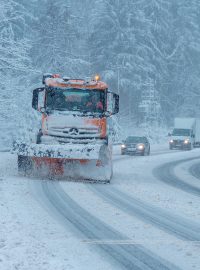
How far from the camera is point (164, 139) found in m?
58.4

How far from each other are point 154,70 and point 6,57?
33.4 meters

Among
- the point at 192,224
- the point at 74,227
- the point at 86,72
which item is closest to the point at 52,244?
the point at 74,227

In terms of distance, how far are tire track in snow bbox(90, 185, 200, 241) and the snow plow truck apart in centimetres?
135

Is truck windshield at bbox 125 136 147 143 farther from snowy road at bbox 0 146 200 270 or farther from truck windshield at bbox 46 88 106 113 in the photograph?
snowy road at bbox 0 146 200 270

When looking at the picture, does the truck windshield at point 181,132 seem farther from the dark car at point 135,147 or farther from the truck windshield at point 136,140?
the dark car at point 135,147

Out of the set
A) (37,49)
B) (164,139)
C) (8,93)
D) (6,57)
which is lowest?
(164,139)

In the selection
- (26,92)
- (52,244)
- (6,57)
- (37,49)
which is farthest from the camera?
(37,49)

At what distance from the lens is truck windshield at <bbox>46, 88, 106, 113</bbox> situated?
56.2ft

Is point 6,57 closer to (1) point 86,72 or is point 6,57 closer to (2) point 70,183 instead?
(2) point 70,183

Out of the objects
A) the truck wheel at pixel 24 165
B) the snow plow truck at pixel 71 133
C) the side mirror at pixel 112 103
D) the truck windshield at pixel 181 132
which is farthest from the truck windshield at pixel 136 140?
the truck wheel at pixel 24 165

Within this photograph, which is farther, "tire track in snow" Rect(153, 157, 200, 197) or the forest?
the forest

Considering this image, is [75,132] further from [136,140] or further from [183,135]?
[183,135]

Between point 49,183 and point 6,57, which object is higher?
point 6,57

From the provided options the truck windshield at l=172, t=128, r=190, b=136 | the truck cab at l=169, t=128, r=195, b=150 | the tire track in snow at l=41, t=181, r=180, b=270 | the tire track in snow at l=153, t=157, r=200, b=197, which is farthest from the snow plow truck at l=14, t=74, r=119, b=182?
the truck windshield at l=172, t=128, r=190, b=136
